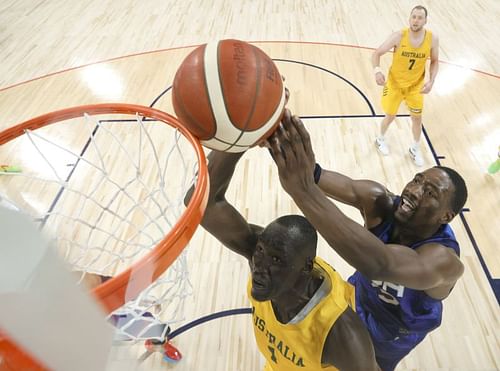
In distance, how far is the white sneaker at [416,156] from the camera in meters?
3.88

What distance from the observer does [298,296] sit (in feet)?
4.80

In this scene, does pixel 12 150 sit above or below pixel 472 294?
above

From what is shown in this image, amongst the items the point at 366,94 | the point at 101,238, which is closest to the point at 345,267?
the point at 101,238

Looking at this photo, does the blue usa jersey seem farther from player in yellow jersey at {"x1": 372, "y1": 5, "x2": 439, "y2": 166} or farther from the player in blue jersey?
player in yellow jersey at {"x1": 372, "y1": 5, "x2": 439, "y2": 166}

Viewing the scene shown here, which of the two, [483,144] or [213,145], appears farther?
[483,144]

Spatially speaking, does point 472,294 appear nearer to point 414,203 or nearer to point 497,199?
point 497,199

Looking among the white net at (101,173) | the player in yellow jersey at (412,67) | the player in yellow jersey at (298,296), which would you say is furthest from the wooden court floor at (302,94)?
the player in yellow jersey at (298,296)

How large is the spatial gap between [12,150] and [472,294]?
4.34m

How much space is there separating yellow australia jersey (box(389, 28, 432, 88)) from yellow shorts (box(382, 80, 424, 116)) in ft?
0.20

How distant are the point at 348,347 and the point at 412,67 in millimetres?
3078

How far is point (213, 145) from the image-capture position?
50.5 inches

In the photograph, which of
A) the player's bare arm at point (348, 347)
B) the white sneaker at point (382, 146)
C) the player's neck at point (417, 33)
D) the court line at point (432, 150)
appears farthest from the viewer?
the white sneaker at point (382, 146)

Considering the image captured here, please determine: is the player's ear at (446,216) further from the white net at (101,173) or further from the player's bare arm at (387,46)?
the player's bare arm at (387,46)

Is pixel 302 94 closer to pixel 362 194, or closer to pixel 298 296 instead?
pixel 362 194
